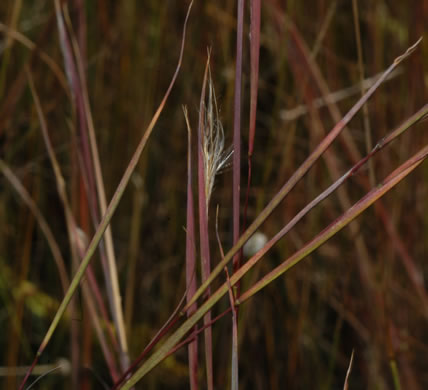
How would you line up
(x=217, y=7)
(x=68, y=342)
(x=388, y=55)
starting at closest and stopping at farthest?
(x=217, y=7) < (x=68, y=342) < (x=388, y=55)

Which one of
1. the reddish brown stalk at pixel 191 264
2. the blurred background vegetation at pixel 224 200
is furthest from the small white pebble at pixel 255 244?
the reddish brown stalk at pixel 191 264

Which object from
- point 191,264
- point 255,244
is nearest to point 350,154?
point 255,244

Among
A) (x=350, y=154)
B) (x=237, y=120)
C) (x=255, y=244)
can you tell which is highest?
(x=237, y=120)

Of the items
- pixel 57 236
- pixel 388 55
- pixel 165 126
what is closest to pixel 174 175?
pixel 165 126

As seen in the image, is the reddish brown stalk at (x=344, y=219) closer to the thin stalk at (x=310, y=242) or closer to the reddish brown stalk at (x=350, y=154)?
the thin stalk at (x=310, y=242)

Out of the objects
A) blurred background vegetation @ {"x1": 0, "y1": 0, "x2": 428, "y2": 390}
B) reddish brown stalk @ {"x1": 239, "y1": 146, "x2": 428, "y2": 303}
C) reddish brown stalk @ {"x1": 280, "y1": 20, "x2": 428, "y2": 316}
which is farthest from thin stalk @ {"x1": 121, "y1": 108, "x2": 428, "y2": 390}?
blurred background vegetation @ {"x1": 0, "y1": 0, "x2": 428, "y2": 390}

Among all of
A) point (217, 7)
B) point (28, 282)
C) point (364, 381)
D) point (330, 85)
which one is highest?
point (217, 7)

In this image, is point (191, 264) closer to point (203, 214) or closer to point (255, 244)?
point (203, 214)

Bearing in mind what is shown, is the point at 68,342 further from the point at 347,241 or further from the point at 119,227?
the point at 347,241

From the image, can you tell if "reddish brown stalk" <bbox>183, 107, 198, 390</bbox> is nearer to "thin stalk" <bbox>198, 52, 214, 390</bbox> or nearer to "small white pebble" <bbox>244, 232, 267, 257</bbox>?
A: "thin stalk" <bbox>198, 52, 214, 390</bbox>
